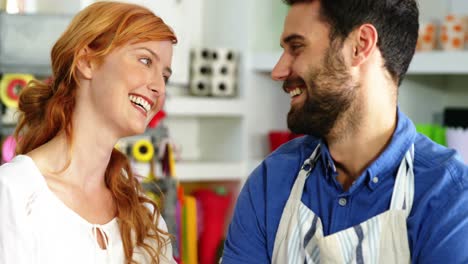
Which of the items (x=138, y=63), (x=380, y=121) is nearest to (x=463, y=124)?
(x=380, y=121)

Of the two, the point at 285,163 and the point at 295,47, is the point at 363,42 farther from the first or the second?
the point at 285,163

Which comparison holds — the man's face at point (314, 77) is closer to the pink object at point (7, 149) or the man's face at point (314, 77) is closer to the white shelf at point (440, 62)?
the white shelf at point (440, 62)

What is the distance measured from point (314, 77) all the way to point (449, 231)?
0.44 m

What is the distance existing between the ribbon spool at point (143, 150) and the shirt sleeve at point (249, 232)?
1548 millimetres

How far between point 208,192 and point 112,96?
214 cm

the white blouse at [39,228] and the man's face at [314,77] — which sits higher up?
the man's face at [314,77]

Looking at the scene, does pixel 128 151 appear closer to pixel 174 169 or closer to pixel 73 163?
pixel 174 169

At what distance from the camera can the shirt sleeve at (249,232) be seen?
180 cm

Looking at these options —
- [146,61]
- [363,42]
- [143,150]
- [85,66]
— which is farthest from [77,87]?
[143,150]

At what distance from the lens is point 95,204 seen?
71.0 inches

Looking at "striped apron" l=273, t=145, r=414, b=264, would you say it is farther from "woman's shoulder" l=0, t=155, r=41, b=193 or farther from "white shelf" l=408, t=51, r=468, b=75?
"white shelf" l=408, t=51, r=468, b=75

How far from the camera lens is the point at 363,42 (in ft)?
5.80

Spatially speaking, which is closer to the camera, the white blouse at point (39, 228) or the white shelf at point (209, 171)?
the white blouse at point (39, 228)

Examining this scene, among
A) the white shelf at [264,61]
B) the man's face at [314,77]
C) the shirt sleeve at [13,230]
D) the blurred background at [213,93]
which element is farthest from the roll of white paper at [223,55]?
the shirt sleeve at [13,230]
